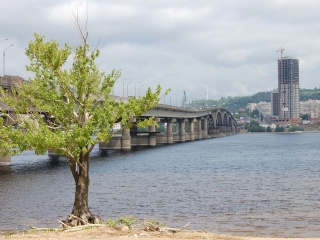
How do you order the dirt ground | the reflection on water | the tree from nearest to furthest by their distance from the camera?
the dirt ground, the tree, the reflection on water

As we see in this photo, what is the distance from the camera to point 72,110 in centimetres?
3428

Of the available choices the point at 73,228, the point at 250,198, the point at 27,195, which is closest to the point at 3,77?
the point at 27,195

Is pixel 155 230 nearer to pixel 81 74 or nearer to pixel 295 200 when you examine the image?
pixel 81 74

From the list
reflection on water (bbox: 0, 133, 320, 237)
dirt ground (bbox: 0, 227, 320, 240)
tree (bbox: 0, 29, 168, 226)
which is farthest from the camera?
reflection on water (bbox: 0, 133, 320, 237)

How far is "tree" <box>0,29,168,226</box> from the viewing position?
1258 inches

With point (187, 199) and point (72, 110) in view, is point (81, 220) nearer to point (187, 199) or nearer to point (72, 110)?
point (72, 110)

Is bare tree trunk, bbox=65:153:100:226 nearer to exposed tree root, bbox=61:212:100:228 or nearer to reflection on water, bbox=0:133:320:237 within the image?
exposed tree root, bbox=61:212:100:228

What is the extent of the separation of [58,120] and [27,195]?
2633 cm

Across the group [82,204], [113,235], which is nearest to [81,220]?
[82,204]

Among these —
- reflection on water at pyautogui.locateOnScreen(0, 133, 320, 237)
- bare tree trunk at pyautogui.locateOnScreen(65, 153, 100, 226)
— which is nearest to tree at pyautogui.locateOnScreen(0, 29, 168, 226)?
bare tree trunk at pyautogui.locateOnScreen(65, 153, 100, 226)

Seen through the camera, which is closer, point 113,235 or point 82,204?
point 113,235

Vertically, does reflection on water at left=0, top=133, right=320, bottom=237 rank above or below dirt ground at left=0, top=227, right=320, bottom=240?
below

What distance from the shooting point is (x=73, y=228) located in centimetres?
2955

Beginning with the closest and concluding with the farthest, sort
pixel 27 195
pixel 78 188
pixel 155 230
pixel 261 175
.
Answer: pixel 155 230
pixel 78 188
pixel 27 195
pixel 261 175
